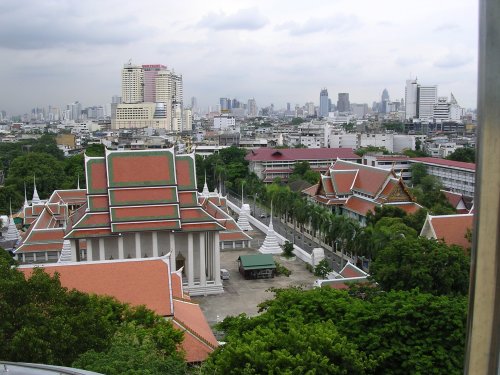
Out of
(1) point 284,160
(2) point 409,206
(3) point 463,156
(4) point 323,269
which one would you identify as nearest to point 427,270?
(4) point 323,269

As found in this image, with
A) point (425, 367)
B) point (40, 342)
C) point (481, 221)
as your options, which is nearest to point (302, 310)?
point (425, 367)

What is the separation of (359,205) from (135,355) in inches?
1082

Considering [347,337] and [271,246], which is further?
[271,246]

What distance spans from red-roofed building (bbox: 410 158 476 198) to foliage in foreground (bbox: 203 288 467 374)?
37859 mm

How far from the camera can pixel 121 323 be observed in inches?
526

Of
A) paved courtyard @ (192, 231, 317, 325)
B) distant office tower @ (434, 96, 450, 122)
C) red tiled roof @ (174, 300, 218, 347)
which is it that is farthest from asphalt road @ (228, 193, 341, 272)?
distant office tower @ (434, 96, 450, 122)

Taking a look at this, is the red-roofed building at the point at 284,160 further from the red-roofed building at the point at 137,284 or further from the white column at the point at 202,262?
the red-roofed building at the point at 137,284

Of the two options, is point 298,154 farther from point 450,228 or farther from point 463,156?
point 450,228

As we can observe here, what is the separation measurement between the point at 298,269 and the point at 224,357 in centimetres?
1850

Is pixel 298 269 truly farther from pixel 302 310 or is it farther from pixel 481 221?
pixel 481 221

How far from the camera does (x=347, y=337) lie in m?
11.7

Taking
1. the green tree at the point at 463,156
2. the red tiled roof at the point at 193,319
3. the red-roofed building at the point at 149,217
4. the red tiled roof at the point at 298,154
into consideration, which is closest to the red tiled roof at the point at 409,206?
the red-roofed building at the point at 149,217

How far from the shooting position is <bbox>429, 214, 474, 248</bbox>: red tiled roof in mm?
23641

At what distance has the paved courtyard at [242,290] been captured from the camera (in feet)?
72.6
